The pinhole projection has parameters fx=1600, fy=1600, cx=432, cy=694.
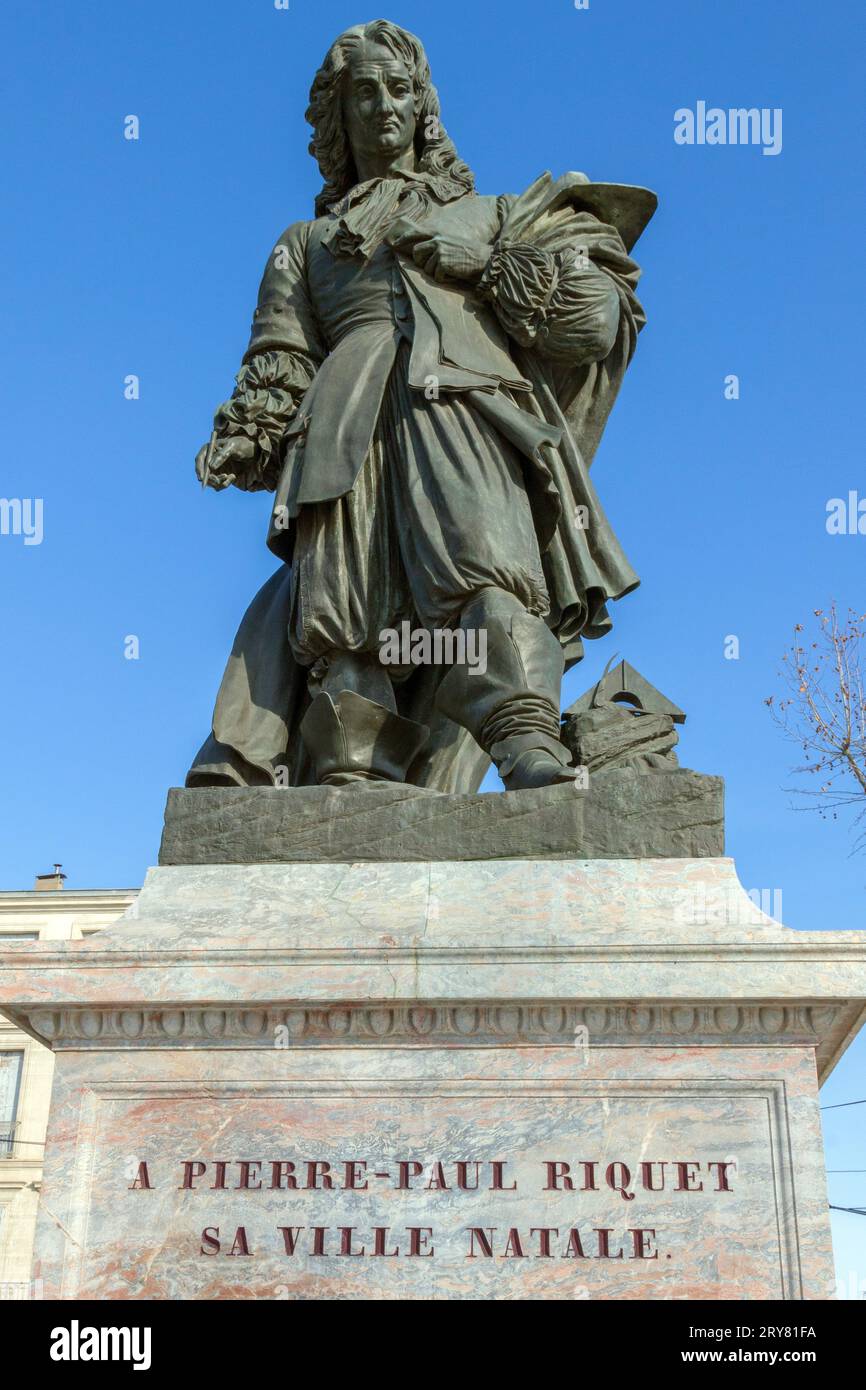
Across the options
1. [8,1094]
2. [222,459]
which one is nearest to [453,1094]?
[222,459]

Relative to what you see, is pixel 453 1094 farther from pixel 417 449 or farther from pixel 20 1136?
pixel 20 1136

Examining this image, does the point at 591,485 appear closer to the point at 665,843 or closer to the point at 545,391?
the point at 545,391

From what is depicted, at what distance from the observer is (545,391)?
7.30 metres

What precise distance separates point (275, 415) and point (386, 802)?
2.32 m

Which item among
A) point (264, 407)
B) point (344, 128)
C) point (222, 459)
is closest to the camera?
point (222, 459)

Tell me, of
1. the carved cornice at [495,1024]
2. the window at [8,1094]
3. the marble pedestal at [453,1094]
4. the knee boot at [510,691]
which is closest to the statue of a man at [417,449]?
the knee boot at [510,691]

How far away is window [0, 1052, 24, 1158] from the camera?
1168 inches

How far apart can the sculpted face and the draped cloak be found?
0.28 m

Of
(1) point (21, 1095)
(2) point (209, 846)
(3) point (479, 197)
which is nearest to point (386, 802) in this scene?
(2) point (209, 846)

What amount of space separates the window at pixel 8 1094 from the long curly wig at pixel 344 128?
24.9 metres

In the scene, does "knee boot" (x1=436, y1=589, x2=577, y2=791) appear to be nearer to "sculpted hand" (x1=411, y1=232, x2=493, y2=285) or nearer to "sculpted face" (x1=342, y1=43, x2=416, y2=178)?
"sculpted hand" (x1=411, y1=232, x2=493, y2=285)

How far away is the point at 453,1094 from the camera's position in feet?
16.5

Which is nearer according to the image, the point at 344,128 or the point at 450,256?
the point at 450,256

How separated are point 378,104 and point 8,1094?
25.7 metres
